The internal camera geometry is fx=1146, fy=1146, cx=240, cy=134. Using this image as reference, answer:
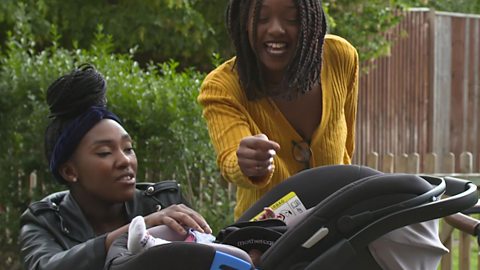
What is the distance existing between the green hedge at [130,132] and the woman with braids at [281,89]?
281 centimetres

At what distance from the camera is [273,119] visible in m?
3.73

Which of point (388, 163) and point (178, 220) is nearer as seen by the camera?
point (178, 220)

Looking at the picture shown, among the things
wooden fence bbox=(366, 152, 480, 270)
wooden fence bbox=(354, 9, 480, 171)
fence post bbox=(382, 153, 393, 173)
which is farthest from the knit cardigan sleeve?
wooden fence bbox=(354, 9, 480, 171)

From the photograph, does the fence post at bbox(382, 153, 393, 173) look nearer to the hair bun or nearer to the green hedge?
the green hedge

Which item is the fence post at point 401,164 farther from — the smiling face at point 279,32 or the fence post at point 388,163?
the smiling face at point 279,32

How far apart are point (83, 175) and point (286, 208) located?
764 mm

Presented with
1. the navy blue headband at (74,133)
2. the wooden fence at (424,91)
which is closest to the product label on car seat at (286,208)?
the navy blue headband at (74,133)

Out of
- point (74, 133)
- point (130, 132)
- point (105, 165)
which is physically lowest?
point (130, 132)

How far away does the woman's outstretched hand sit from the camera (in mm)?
3170

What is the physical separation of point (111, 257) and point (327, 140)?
1.04 metres

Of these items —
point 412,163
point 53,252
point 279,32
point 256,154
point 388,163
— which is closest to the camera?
point 256,154

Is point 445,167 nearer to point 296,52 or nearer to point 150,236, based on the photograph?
point 296,52

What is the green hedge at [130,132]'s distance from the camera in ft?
21.8

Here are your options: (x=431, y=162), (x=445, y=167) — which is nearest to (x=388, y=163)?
(x=431, y=162)
